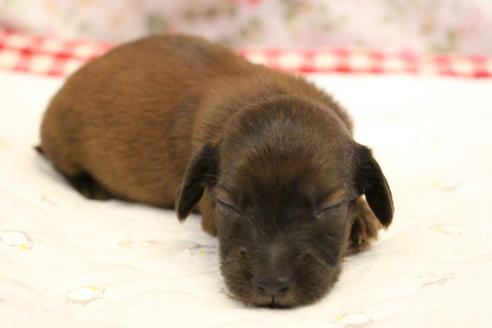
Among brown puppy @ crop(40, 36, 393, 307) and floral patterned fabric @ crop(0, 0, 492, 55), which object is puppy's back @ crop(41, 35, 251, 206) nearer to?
brown puppy @ crop(40, 36, 393, 307)

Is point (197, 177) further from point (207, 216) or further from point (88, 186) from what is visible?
point (88, 186)

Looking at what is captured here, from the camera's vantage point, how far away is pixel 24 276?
2.72 metres

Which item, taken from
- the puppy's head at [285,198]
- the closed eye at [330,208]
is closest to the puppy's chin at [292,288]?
the puppy's head at [285,198]

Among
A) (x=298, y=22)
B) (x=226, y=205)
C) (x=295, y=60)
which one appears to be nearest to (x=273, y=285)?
(x=226, y=205)

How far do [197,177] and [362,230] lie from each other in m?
0.75

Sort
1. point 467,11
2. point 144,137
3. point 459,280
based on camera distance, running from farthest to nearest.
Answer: point 467,11 < point 144,137 < point 459,280

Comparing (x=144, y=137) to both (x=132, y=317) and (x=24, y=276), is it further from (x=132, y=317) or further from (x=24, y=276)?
(x=132, y=317)

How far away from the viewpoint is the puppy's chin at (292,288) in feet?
7.93

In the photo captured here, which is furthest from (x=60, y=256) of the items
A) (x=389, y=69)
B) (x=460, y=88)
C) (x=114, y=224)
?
(x=389, y=69)

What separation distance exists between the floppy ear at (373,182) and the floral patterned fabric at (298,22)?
4121 mm

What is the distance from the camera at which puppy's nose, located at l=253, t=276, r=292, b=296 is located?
7.77ft

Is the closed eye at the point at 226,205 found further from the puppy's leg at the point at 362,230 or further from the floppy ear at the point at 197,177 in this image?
the puppy's leg at the point at 362,230

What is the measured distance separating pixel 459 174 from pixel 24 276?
2.34m

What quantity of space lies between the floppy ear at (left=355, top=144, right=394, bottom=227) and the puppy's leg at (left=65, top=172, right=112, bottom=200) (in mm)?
1763
